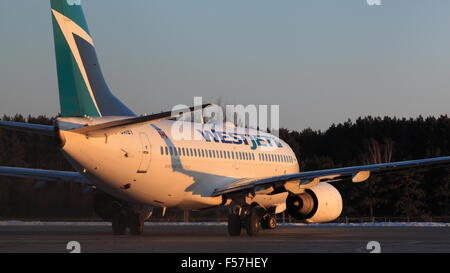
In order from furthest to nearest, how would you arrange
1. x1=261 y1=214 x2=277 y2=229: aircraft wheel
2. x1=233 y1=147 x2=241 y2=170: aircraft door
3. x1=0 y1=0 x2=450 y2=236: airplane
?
1. x1=261 y1=214 x2=277 y2=229: aircraft wheel
2. x1=233 y1=147 x2=241 y2=170: aircraft door
3. x1=0 y1=0 x2=450 y2=236: airplane

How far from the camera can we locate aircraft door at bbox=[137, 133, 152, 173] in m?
26.7

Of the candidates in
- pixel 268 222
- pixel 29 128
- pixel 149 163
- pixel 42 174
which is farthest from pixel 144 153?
pixel 268 222

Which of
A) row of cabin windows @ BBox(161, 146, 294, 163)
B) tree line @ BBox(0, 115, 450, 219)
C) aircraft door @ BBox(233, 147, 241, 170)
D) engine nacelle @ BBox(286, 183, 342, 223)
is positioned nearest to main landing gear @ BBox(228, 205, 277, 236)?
engine nacelle @ BBox(286, 183, 342, 223)

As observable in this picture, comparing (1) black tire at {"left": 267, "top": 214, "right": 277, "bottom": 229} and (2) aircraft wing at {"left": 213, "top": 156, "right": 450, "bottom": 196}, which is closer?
(2) aircraft wing at {"left": 213, "top": 156, "right": 450, "bottom": 196}

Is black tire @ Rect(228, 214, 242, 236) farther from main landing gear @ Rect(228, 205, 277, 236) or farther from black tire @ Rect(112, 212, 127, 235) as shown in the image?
black tire @ Rect(112, 212, 127, 235)

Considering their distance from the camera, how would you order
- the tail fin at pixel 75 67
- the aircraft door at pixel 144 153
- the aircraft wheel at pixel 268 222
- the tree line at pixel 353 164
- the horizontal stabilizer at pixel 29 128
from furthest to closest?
the tree line at pixel 353 164 < the aircraft wheel at pixel 268 222 < the aircraft door at pixel 144 153 < the tail fin at pixel 75 67 < the horizontal stabilizer at pixel 29 128

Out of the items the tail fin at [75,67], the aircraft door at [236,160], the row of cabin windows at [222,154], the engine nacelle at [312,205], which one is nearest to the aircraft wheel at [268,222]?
the row of cabin windows at [222,154]

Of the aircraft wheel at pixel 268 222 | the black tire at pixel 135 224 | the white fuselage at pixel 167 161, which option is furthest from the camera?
the aircraft wheel at pixel 268 222

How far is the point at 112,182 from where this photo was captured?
2609 centimetres

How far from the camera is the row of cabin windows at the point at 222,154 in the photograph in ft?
94.3

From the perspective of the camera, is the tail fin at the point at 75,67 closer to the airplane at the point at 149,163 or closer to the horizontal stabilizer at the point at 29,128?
the airplane at the point at 149,163

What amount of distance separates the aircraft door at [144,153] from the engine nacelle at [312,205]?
604 cm

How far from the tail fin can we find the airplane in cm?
3
